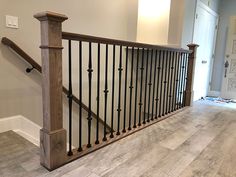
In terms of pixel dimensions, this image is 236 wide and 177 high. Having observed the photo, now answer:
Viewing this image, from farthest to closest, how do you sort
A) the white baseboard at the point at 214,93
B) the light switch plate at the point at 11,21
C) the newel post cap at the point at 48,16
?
the white baseboard at the point at 214,93 → the light switch plate at the point at 11,21 → the newel post cap at the point at 48,16

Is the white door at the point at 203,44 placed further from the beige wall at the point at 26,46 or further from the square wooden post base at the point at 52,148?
the square wooden post base at the point at 52,148

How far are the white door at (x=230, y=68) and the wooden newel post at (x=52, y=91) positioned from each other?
4.41 metres

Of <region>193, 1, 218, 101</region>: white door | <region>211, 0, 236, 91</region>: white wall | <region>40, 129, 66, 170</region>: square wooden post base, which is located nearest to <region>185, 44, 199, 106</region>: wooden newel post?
<region>193, 1, 218, 101</region>: white door

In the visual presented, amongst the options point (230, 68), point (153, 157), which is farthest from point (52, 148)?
point (230, 68)

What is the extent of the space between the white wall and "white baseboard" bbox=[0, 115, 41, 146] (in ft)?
14.5

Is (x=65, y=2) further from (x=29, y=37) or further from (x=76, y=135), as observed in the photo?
(x=76, y=135)

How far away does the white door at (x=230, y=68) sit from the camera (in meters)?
4.62

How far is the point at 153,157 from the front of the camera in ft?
5.67

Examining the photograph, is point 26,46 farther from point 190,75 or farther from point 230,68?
point 230,68

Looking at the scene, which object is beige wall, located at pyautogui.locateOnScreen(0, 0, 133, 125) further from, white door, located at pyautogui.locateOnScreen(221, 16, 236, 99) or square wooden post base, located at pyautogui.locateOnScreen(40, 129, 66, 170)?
white door, located at pyautogui.locateOnScreen(221, 16, 236, 99)

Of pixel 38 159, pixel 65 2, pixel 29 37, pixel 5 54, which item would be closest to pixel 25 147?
pixel 38 159

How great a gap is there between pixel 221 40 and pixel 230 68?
76cm

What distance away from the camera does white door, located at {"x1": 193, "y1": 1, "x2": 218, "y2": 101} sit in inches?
160

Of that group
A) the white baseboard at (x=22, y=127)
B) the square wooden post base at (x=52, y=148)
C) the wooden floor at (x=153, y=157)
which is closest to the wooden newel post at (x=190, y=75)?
the wooden floor at (x=153, y=157)
